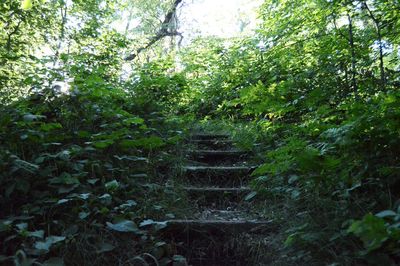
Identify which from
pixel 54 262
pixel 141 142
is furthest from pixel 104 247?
pixel 141 142

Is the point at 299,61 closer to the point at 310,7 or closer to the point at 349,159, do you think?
the point at 310,7

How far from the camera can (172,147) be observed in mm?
4336

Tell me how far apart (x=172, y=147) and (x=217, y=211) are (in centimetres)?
128

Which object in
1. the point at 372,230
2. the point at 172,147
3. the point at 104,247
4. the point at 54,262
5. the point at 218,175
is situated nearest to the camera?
the point at 372,230

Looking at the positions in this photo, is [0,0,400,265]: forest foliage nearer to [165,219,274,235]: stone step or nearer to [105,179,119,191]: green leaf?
[105,179,119,191]: green leaf

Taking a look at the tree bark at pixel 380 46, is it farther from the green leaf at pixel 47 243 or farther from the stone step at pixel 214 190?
the green leaf at pixel 47 243

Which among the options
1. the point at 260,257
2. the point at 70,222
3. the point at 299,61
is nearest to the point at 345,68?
the point at 299,61

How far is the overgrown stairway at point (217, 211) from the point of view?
8.97ft

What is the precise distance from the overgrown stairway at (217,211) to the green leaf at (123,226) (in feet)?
1.48

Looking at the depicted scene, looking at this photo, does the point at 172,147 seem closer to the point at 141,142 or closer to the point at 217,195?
the point at 141,142

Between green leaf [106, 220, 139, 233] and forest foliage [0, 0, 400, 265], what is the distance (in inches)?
0.5

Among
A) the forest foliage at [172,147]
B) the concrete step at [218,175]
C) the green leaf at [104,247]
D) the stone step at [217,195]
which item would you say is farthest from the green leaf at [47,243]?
the concrete step at [218,175]

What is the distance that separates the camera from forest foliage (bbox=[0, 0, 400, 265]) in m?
2.23

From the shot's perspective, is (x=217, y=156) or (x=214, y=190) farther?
(x=217, y=156)
